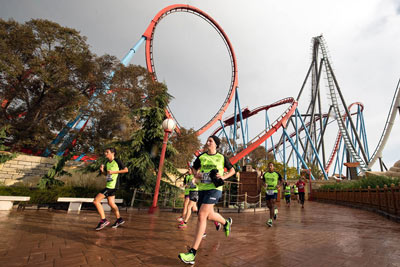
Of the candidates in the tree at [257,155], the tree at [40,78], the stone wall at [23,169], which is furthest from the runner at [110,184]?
the tree at [257,155]

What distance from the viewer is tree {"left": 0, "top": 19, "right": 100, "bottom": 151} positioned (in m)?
12.2

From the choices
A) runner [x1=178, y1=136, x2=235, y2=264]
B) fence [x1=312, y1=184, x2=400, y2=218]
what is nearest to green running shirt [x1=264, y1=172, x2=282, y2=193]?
runner [x1=178, y1=136, x2=235, y2=264]

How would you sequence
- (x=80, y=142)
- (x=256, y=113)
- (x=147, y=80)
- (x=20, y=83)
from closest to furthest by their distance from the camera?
(x=20, y=83), (x=80, y=142), (x=147, y=80), (x=256, y=113)

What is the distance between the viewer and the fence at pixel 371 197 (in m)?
7.18

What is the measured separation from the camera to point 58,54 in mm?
13242

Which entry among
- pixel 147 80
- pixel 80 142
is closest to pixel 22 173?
pixel 80 142

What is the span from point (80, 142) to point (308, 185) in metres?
21.2

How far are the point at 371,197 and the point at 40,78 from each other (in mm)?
18613

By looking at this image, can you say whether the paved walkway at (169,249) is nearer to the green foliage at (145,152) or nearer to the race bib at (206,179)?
the race bib at (206,179)

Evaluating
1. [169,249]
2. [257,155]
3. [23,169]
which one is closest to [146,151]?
[169,249]

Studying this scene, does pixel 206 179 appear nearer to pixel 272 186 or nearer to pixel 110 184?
pixel 110 184

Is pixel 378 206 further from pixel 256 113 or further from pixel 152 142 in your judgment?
pixel 256 113

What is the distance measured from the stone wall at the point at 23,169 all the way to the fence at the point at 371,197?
15.4m

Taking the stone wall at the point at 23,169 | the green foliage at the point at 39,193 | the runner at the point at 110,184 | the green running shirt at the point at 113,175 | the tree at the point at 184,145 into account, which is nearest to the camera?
the runner at the point at 110,184
